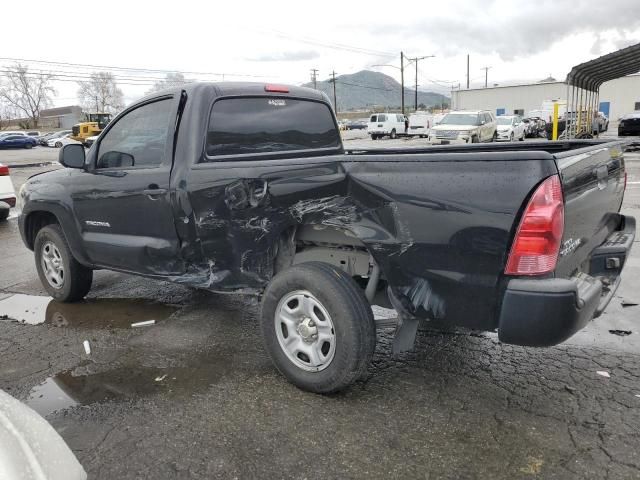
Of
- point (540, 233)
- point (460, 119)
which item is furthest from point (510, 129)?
point (540, 233)

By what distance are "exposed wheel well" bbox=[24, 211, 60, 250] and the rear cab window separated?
2319mm

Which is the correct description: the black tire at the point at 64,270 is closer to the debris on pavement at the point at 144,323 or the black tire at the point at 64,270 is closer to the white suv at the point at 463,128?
the debris on pavement at the point at 144,323

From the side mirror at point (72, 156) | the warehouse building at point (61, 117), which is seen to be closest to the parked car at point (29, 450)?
the side mirror at point (72, 156)

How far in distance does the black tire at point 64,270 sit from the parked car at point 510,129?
89.0ft

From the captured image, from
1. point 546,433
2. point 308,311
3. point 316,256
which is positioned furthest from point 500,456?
point 316,256

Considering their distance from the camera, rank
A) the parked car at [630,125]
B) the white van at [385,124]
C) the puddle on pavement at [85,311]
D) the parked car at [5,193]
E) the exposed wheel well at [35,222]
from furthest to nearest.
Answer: the white van at [385,124]
the parked car at [630,125]
the parked car at [5,193]
the exposed wheel well at [35,222]
the puddle on pavement at [85,311]

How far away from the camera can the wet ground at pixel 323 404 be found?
8.89 feet

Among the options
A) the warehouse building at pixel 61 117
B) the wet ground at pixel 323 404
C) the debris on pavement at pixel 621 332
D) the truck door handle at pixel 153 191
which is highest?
the warehouse building at pixel 61 117

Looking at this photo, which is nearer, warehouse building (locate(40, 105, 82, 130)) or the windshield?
the windshield

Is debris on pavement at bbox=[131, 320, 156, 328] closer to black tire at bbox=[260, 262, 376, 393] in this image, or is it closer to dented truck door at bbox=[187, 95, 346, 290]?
dented truck door at bbox=[187, 95, 346, 290]

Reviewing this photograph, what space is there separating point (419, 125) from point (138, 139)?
1641 inches

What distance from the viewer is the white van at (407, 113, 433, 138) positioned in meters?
44.1

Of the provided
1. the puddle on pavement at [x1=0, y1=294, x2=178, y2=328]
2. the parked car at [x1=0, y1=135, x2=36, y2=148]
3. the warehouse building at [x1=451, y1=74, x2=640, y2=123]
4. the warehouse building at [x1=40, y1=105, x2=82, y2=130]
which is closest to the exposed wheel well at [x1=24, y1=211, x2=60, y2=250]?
the puddle on pavement at [x1=0, y1=294, x2=178, y2=328]

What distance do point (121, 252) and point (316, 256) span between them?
1842 millimetres
